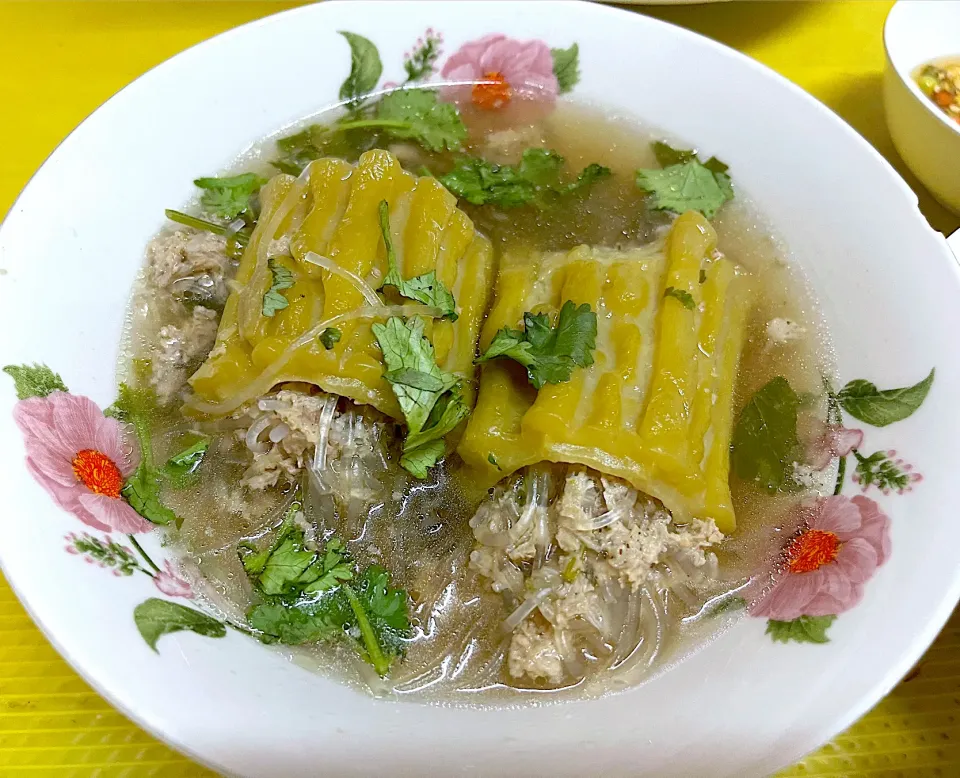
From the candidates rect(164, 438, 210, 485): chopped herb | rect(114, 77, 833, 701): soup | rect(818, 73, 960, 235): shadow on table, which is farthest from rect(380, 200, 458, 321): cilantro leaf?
rect(818, 73, 960, 235): shadow on table

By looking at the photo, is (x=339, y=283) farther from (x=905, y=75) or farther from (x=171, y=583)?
(x=905, y=75)

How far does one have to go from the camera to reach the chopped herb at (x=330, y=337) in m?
1.57

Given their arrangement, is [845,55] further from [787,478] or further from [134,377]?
[134,377]

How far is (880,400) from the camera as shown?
1613 millimetres

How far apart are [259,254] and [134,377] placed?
48 cm

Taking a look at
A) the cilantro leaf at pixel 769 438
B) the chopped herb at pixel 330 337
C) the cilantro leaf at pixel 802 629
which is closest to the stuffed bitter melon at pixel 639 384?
the cilantro leaf at pixel 769 438

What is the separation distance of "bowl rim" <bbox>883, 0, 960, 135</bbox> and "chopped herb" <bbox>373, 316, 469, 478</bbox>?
173cm

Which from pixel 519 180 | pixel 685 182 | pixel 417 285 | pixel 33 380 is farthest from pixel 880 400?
Answer: pixel 33 380

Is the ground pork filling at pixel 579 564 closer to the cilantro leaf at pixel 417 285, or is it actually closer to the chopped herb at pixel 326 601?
the chopped herb at pixel 326 601

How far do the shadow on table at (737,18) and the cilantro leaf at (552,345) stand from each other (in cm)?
175

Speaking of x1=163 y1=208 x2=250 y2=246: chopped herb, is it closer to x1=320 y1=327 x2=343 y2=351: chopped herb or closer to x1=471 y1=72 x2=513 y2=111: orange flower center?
x1=320 y1=327 x2=343 y2=351: chopped herb

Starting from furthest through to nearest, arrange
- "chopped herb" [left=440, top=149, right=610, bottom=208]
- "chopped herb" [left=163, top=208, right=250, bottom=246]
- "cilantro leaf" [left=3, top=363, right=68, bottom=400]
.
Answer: "chopped herb" [left=440, top=149, right=610, bottom=208], "chopped herb" [left=163, top=208, right=250, bottom=246], "cilantro leaf" [left=3, top=363, right=68, bottom=400]

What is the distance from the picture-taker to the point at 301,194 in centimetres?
185

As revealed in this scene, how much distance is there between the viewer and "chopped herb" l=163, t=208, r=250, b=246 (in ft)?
6.43
